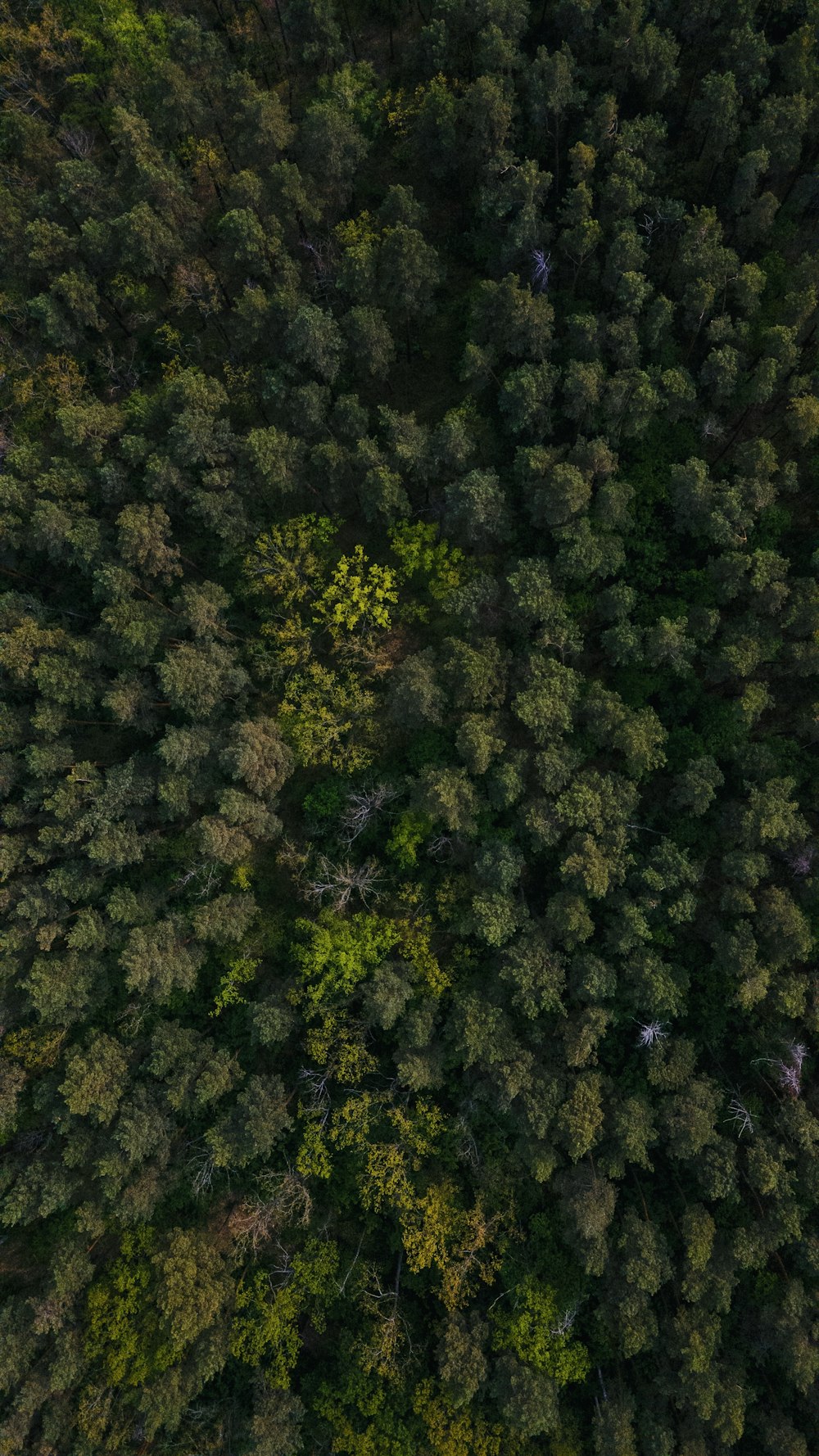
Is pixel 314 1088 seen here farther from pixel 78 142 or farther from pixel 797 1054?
pixel 78 142

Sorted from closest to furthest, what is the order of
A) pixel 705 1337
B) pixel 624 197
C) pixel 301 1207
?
pixel 705 1337
pixel 624 197
pixel 301 1207

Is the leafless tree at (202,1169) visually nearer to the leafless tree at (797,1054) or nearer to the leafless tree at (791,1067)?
the leafless tree at (791,1067)

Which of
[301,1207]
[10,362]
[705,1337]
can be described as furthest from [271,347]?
[705,1337]

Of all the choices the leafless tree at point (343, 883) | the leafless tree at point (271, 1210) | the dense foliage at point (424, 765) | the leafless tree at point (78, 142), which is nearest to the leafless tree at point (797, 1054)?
the dense foliage at point (424, 765)

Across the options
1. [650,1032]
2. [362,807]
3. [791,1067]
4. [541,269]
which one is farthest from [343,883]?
[541,269]

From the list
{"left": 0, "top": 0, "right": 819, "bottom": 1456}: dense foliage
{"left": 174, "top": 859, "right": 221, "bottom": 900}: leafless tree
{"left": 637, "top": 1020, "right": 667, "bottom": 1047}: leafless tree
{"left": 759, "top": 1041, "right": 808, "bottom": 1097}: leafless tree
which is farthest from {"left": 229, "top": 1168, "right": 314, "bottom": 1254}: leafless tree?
{"left": 759, "top": 1041, "right": 808, "bottom": 1097}: leafless tree

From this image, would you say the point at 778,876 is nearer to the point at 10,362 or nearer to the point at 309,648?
the point at 309,648
